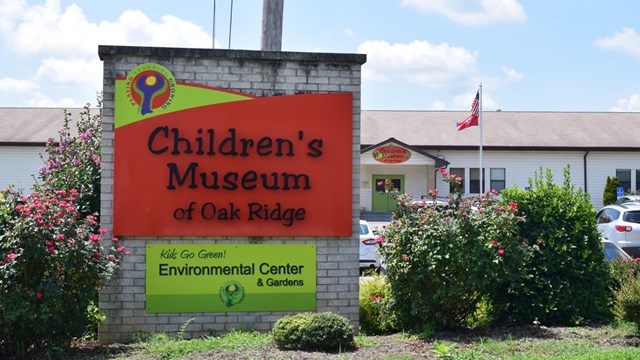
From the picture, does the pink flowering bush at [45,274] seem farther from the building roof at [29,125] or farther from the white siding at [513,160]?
the white siding at [513,160]

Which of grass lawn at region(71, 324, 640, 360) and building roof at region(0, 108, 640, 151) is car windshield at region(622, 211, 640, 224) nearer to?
grass lawn at region(71, 324, 640, 360)

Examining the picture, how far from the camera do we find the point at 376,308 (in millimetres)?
9125

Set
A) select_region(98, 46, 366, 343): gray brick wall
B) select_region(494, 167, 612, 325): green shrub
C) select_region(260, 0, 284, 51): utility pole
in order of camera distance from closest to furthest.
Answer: select_region(98, 46, 366, 343): gray brick wall
select_region(494, 167, 612, 325): green shrub
select_region(260, 0, 284, 51): utility pole

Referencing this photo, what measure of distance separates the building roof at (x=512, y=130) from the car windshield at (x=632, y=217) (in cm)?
1674

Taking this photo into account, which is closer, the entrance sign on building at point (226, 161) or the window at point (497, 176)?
the entrance sign on building at point (226, 161)

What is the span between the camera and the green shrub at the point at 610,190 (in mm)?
33875

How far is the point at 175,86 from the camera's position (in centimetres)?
845

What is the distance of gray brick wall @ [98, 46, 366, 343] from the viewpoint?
27.2 feet

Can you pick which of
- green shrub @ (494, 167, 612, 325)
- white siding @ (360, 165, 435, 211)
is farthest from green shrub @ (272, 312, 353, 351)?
white siding @ (360, 165, 435, 211)

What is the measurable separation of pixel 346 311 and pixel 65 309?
131 inches

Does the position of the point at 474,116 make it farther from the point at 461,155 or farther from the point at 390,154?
the point at 461,155

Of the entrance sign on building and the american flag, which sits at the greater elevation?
the american flag

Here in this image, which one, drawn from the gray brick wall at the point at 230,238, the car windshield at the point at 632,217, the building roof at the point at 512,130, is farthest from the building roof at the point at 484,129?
the gray brick wall at the point at 230,238

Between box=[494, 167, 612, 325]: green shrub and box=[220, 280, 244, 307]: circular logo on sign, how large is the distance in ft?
10.8
